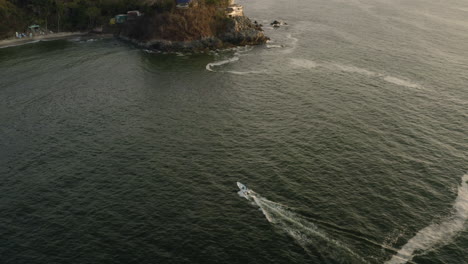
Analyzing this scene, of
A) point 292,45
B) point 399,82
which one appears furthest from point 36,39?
point 399,82

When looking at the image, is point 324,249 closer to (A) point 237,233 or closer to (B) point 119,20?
(A) point 237,233

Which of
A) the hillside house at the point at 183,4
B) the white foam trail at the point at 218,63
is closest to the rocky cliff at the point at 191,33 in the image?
the hillside house at the point at 183,4

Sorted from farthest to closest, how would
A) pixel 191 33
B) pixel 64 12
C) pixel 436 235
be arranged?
pixel 64 12 < pixel 191 33 < pixel 436 235

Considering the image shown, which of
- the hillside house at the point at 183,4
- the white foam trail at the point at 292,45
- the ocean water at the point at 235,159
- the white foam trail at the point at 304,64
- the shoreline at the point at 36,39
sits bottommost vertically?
the ocean water at the point at 235,159

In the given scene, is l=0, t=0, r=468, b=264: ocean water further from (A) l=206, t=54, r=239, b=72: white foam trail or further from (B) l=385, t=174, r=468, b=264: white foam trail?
(A) l=206, t=54, r=239, b=72: white foam trail

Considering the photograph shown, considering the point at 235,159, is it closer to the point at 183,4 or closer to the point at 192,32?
the point at 192,32

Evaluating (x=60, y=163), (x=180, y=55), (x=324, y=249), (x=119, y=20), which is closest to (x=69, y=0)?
(x=119, y=20)

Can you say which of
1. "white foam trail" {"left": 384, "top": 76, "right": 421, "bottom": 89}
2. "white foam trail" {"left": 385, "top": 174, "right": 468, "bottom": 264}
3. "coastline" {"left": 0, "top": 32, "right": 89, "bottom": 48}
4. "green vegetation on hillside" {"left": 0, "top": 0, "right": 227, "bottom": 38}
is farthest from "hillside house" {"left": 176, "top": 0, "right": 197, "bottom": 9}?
"white foam trail" {"left": 385, "top": 174, "right": 468, "bottom": 264}

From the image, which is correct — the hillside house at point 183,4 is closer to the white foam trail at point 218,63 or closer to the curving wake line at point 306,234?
the white foam trail at point 218,63
